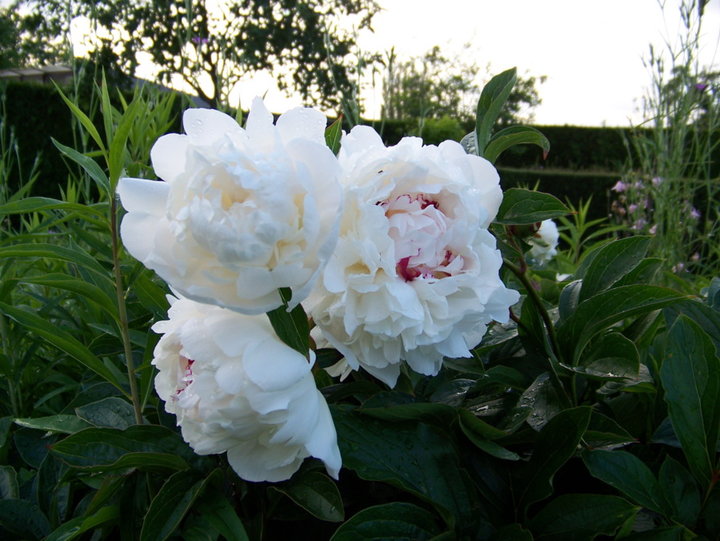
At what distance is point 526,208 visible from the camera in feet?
2.03

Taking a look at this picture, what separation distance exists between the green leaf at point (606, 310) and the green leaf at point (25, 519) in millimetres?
635

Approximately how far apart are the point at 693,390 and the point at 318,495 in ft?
1.27

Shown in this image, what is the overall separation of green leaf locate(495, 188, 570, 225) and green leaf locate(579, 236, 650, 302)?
5.2 inches

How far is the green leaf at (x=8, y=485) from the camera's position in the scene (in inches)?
28.9

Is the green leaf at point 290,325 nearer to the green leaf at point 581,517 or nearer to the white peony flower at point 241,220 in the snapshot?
the white peony flower at point 241,220

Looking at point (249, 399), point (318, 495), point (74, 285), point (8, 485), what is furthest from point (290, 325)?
point (8, 485)

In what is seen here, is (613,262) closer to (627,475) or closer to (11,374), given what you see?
(627,475)

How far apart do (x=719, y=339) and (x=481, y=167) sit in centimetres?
41

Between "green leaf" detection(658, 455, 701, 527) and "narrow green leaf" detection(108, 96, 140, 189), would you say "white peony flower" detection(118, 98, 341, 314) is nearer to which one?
"narrow green leaf" detection(108, 96, 140, 189)

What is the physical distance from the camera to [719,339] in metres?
0.72

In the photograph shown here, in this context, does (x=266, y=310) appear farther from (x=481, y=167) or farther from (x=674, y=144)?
(x=674, y=144)

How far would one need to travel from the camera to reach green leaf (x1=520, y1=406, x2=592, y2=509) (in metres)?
0.56

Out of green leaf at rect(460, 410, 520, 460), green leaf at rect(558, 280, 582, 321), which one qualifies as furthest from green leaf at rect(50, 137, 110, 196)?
green leaf at rect(558, 280, 582, 321)

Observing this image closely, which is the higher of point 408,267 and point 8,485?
point 408,267
